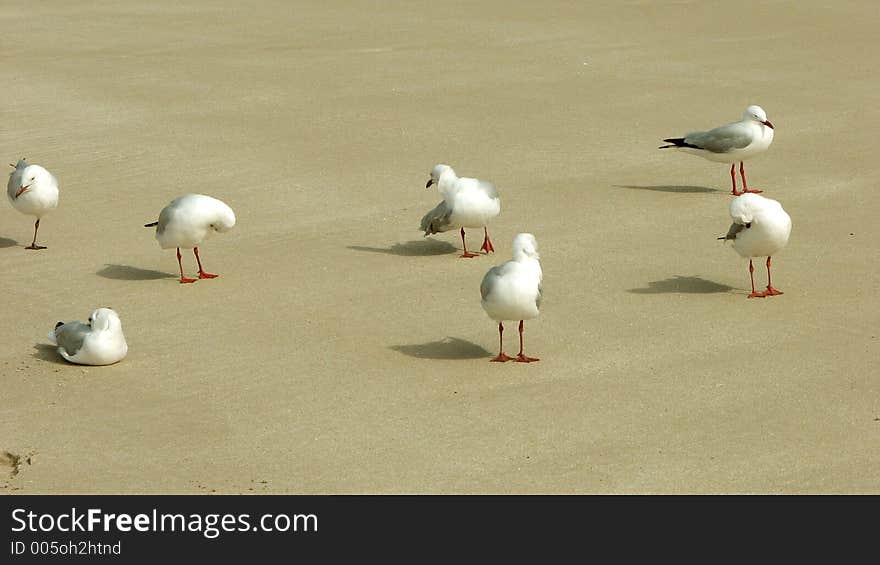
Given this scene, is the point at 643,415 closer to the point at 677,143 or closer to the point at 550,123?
the point at 677,143

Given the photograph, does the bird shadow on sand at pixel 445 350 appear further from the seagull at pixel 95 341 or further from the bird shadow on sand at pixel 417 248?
the bird shadow on sand at pixel 417 248

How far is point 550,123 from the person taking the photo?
1516 centimetres

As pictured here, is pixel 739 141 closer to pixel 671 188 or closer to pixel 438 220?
pixel 671 188

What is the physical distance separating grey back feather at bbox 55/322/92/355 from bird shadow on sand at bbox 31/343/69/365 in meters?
0.14

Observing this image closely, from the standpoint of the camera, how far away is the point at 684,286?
33.6 ft

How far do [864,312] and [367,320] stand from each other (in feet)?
11.0

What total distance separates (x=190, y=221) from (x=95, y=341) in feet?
6.50

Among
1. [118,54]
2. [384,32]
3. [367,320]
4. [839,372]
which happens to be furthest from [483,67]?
[839,372]

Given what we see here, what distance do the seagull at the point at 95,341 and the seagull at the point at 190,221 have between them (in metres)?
1.75

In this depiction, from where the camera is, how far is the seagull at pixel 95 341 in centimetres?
866

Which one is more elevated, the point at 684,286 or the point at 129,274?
the point at 129,274

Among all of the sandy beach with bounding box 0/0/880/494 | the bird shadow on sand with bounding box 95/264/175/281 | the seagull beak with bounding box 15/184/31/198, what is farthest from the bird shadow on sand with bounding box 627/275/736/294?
the seagull beak with bounding box 15/184/31/198

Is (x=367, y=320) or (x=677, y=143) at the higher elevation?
(x=677, y=143)

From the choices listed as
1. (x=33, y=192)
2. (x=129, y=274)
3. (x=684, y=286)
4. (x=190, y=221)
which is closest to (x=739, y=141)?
(x=684, y=286)
